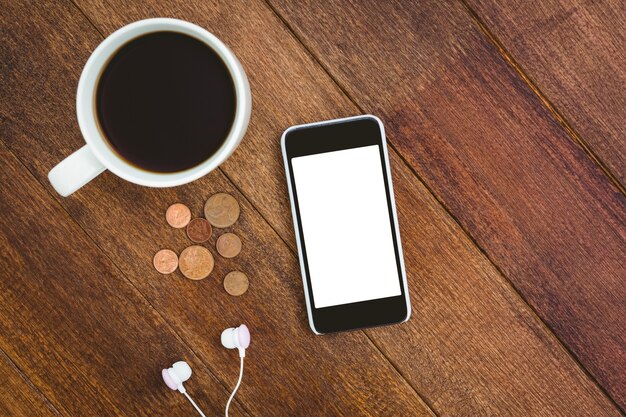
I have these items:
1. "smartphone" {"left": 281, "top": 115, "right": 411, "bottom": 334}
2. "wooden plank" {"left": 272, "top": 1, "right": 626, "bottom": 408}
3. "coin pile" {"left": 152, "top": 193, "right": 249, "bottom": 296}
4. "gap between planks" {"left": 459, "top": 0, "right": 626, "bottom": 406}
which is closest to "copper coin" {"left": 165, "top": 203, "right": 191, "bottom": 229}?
"coin pile" {"left": 152, "top": 193, "right": 249, "bottom": 296}

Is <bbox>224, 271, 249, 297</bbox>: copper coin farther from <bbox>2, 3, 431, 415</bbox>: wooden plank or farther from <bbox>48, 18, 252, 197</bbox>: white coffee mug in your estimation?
<bbox>48, 18, 252, 197</bbox>: white coffee mug

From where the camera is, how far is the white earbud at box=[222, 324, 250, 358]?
57cm

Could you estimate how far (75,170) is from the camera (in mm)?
443

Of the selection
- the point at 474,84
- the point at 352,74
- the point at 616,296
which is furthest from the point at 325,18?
the point at 616,296

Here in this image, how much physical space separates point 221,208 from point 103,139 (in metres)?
0.16

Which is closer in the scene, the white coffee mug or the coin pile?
the white coffee mug

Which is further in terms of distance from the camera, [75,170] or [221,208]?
[221,208]

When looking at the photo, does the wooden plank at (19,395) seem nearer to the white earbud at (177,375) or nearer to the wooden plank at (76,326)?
the wooden plank at (76,326)

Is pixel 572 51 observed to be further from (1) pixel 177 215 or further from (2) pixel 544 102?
(1) pixel 177 215

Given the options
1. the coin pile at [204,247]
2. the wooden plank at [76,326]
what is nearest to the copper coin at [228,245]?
the coin pile at [204,247]

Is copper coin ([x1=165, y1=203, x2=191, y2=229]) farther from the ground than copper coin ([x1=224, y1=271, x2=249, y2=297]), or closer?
farther from the ground

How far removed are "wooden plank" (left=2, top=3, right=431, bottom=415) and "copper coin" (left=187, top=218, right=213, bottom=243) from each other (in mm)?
11

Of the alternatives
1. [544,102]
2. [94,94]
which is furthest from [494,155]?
[94,94]

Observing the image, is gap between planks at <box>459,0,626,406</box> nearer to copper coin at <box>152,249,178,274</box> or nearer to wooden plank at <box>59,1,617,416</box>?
wooden plank at <box>59,1,617,416</box>
